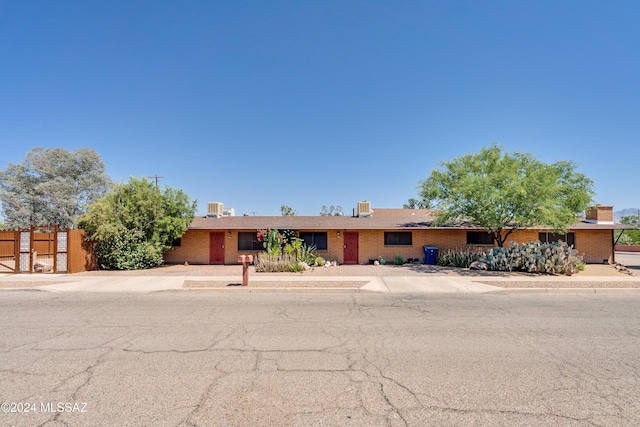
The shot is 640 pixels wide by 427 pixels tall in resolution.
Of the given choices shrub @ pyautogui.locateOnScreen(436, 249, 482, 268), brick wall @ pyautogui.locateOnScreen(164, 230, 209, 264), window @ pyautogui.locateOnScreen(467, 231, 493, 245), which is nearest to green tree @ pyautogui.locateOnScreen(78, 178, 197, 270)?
brick wall @ pyautogui.locateOnScreen(164, 230, 209, 264)

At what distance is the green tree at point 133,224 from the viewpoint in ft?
60.2

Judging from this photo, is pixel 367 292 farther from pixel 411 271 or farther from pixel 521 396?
pixel 521 396

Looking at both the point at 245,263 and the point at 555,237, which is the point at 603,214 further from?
the point at 245,263

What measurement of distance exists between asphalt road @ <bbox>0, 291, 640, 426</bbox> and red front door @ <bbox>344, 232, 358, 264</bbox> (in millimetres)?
13507

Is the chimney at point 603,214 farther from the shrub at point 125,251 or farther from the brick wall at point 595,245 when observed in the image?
the shrub at point 125,251

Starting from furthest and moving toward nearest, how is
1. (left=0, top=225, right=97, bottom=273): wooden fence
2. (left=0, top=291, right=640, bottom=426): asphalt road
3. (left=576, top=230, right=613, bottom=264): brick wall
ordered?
1. (left=576, top=230, right=613, bottom=264): brick wall
2. (left=0, top=225, right=97, bottom=273): wooden fence
3. (left=0, top=291, right=640, bottom=426): asphalt road

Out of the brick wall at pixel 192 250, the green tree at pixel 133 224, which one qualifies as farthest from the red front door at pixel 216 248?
the green tree at pixel 133 224

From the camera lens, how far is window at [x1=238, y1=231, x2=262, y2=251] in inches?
904

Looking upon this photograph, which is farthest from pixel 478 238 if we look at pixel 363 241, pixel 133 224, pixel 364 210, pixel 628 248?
pixel 628 248

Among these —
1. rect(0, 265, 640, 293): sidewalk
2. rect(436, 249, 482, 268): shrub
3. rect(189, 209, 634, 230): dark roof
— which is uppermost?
rect(189, 209, 634, 230): dark roof

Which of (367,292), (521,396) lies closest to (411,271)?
(367,292)

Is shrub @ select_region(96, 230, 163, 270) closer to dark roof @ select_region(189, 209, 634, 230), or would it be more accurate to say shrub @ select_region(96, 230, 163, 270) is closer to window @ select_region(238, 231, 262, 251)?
dark roof @ select_region(189, 209, 634, 230)

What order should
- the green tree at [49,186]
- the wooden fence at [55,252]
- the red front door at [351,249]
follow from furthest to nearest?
the green tree at [49,186], the red front door at [351,249], the wooden fence at [55,252]

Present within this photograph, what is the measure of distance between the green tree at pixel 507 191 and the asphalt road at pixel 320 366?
828 centimetres
